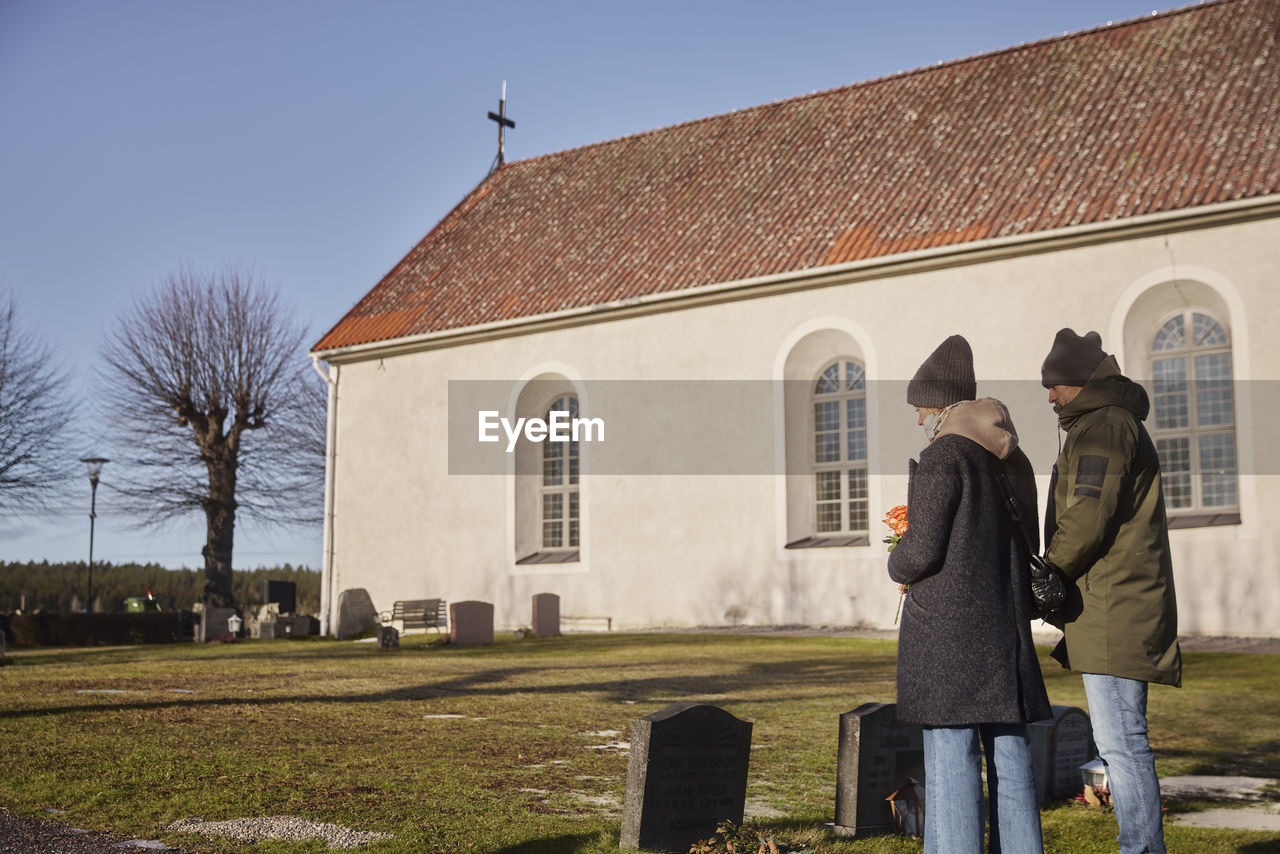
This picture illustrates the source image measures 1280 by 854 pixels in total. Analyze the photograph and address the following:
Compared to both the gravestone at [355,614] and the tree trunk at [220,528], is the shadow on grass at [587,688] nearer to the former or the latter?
the gravestone at [355,614]

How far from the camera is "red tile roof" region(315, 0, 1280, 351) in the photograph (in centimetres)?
1703

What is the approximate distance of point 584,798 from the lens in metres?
6.45

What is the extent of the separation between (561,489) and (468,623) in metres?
4.57

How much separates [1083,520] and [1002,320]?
13.8 metres

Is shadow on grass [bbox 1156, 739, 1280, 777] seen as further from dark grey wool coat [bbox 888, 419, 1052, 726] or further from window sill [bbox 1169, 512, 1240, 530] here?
window sill [bbox 1169, 512, 1240, 530]

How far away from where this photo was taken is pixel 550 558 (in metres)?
21.6

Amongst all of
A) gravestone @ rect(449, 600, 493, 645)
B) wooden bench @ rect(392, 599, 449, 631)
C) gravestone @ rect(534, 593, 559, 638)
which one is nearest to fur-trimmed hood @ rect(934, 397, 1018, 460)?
gravestone @ rect(449, 600, 493, 645)

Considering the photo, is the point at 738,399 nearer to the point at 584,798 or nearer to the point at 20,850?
the point at 584,798

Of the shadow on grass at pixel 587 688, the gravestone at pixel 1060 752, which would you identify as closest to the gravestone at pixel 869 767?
the gravestone at pixel 1060 752

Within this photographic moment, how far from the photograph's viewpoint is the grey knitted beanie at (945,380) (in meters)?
4.34

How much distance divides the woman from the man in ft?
1.26

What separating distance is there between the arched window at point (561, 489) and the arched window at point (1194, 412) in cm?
1001

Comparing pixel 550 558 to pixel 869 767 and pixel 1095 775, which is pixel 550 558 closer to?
pixel 1095 775

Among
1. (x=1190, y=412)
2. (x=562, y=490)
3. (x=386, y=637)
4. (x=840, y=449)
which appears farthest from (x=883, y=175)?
(x=386, y=637)
